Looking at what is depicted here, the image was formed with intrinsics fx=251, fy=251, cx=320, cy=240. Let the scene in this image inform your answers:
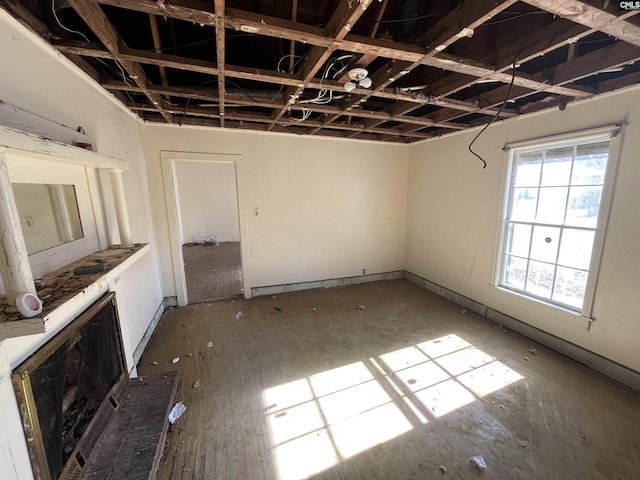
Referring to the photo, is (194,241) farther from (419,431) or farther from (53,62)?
(419,431)

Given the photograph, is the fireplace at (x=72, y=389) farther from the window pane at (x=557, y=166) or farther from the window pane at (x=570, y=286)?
the window pane at (x=557, y=166)

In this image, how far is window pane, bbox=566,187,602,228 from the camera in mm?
2334

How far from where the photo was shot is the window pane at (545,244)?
2.66 m

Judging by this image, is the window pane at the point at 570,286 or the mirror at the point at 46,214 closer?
the mirror at the point at 46,214

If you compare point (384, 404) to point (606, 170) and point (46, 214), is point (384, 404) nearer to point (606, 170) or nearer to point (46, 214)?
point (46, 214)

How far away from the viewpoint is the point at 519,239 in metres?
3.00

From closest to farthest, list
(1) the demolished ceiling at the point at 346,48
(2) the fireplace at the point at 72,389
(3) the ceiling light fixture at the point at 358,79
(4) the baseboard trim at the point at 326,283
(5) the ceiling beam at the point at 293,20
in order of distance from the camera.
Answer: (2) the fireplace at the point at 72,389, (1) the demolished ceiling at the point at 346,48, (5) the ceiling beam at the point at 293,20, (3) the ceiling light fixture at the point at 358,79, (4) the baseboard trim at the point at 326,283

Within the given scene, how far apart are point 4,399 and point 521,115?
4.37 m

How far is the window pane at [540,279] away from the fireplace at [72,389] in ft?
13.4

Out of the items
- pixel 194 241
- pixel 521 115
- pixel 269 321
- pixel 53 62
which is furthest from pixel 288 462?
pixel 194 241

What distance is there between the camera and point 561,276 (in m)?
2.63

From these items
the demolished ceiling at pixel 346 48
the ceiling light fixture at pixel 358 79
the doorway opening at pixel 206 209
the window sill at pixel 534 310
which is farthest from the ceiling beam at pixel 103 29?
the doorway opening at pixel 206 209

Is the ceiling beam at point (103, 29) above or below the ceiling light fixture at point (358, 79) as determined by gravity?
above

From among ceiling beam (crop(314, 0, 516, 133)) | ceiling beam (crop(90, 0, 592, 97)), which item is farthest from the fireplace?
ceiling beam (crop(314, 0, 516, 133))
